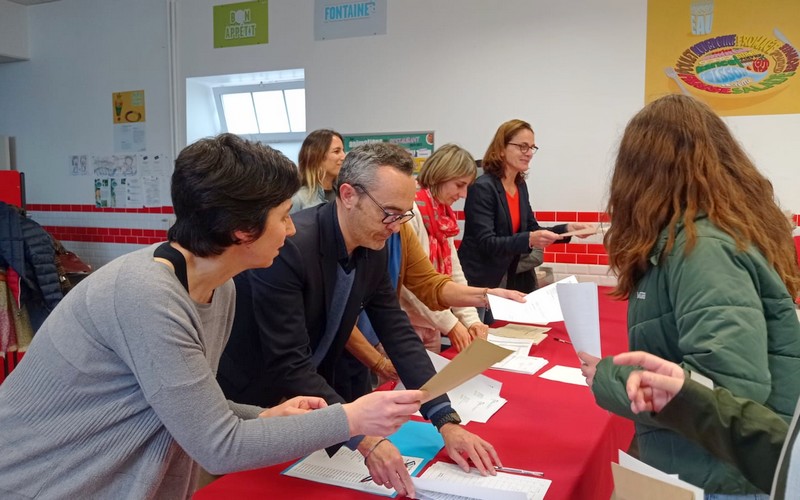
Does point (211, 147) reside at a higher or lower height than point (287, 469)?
higher

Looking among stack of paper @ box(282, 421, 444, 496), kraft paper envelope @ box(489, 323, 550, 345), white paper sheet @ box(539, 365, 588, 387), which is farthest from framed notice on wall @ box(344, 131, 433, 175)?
stack of paper @ box(282, 421, 444, 496)

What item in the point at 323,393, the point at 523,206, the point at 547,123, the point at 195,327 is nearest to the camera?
the point at 195,327

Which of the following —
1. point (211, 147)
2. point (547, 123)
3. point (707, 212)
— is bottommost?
point (707, 212)

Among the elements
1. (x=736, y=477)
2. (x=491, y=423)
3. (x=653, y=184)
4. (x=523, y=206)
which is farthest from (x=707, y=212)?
(x=523, y=206)

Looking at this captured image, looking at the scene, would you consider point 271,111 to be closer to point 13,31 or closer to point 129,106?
point 129,106

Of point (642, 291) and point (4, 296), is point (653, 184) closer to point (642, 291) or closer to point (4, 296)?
point (642, 291)

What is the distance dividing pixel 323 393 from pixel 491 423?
49 cm

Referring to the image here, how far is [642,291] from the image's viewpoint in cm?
138

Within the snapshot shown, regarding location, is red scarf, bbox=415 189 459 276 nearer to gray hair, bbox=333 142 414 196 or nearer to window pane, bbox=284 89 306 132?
gray hair, bbox=333 142 414 196

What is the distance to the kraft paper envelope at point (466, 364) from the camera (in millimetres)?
1173

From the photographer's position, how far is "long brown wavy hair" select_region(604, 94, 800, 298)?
4.26 feet

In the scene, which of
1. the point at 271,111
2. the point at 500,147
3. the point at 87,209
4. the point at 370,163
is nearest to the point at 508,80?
the point at 500,147

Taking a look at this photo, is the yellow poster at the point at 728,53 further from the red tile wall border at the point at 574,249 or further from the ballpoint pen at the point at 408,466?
the ballpoint pen at the point at 408,466

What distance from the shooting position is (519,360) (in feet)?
7.98
